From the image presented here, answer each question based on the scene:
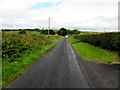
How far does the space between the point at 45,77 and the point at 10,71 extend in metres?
2.56

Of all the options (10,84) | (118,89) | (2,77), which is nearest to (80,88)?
(118,89)

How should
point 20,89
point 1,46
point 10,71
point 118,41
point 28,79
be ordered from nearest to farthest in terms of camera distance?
point 20,89 < point 28,79 < point 10,71 < point 1,46 < point 118,41

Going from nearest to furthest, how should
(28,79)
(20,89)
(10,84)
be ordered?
1. (20,89)
2. (10,84)
3. (28,79)

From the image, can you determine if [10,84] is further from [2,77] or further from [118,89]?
[118,89]

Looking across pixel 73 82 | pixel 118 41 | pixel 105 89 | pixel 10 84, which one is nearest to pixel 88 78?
pixel 73 82

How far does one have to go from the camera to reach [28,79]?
8531mm

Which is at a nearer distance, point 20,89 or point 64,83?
point 20,89

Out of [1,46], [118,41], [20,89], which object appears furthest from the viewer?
[118,41]

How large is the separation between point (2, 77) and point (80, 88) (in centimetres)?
447

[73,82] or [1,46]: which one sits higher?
[1,46]

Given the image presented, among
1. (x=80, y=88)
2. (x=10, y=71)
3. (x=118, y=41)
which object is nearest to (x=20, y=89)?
(x=80, y=88)

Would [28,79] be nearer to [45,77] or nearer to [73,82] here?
[45,77]

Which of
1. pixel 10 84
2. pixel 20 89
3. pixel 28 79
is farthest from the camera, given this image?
pixel 28 79

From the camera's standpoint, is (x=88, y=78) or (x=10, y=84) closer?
(x=10, y=84)
